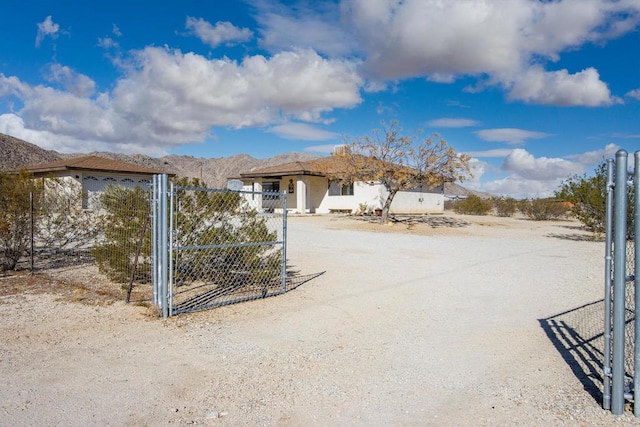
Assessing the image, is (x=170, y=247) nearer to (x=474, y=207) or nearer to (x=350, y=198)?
(x=350, y=198)

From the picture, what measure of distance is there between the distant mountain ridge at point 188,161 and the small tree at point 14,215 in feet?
178

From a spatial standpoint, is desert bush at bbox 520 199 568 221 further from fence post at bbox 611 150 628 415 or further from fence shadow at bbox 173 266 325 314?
fence post at bbox 611 150 628 415

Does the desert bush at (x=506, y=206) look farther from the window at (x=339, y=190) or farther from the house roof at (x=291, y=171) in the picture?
the house roof at (x=291, y=171)

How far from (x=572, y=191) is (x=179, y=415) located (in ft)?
63.3

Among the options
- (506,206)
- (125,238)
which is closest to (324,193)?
(506,206)

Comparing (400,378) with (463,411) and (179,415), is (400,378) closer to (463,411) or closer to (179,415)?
(463,411)

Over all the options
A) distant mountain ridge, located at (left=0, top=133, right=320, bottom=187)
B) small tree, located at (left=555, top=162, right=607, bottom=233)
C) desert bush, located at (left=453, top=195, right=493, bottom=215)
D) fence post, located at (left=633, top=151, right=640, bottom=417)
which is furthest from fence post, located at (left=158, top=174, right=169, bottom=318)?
distant mountain ridge, located at (left=0, top=133, right=320, bottom=187)

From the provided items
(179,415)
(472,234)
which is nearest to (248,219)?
(179,415)

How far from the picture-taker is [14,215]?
29.0 feet

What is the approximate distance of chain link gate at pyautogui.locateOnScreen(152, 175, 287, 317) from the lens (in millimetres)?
6395

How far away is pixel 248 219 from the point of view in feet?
25.0

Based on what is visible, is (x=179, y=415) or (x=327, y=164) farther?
(x=327, y=164)

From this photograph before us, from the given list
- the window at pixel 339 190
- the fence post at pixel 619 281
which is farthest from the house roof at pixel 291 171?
the fence post at pixel 619 281

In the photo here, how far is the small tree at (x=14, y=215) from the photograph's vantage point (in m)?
8.70
